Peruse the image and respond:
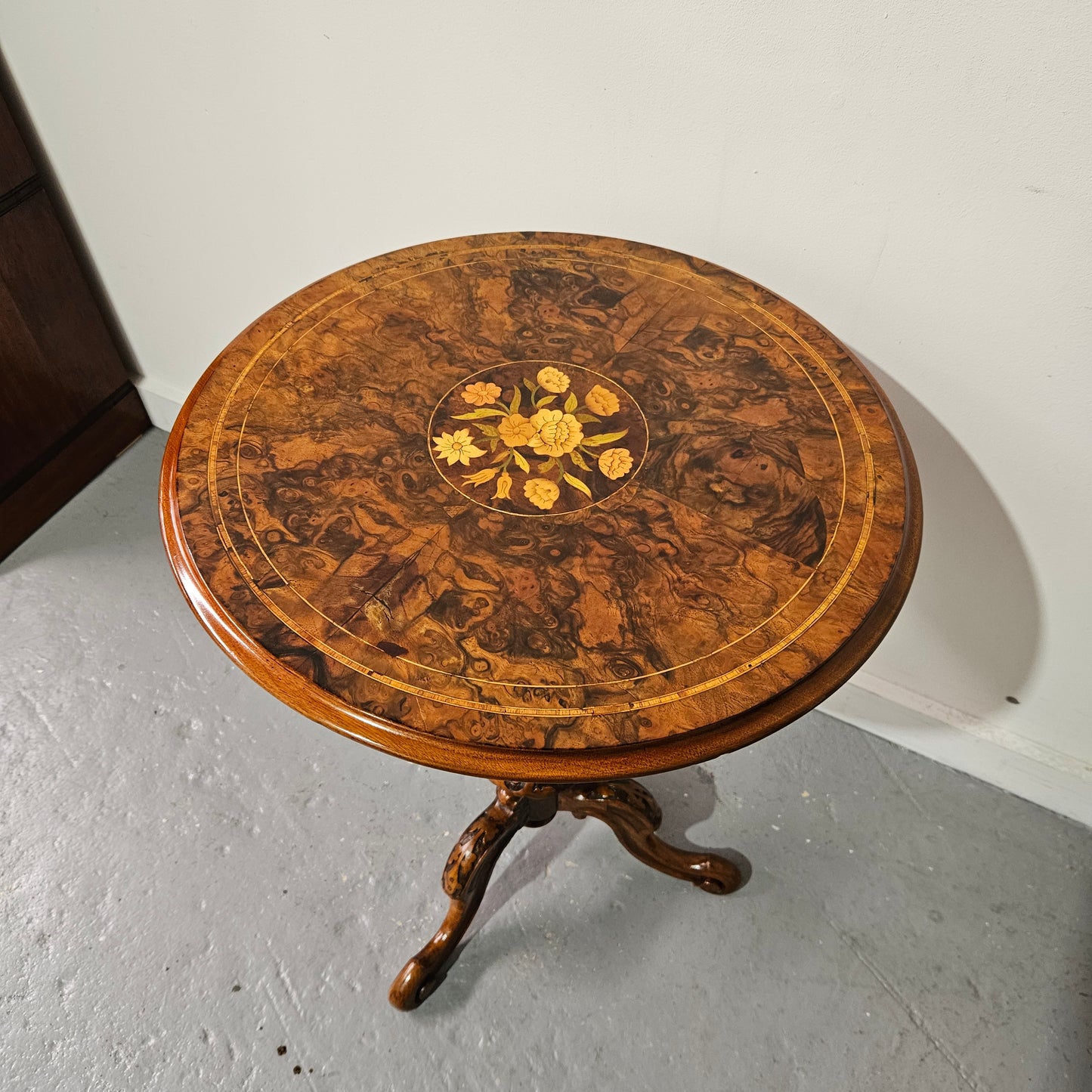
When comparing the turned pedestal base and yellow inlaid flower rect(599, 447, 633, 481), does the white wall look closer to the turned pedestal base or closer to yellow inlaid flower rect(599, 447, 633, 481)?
yellow inlaid flower rect(599, 447, 633, 481)

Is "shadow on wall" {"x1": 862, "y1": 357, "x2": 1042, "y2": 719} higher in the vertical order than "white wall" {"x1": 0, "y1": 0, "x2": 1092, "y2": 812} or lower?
lower

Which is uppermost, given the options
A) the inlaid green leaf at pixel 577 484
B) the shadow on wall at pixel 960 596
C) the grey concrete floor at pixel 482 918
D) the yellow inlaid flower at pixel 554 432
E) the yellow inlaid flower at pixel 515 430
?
the yellow inlaid flower at pixel 515 430

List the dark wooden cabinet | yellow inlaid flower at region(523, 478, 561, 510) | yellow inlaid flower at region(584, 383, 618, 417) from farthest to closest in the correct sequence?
the dark wooden cabinet, yellow inlaid flower at region(584, 383, 618, 417), yellow inlaid flower at region(523, 478, 561, 510)

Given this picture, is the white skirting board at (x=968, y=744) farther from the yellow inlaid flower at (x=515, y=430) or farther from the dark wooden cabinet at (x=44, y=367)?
the dark wooden cabinet at (x=44, y=367)

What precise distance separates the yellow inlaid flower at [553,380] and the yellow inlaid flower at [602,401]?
35 millimetres

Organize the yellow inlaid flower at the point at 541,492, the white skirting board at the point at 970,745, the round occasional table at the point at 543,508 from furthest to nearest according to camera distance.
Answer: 1. the white skirting board at the point at 970,745
2. the yellow inlaid flower at the point at 541,492
3. the round occasional table at the point at 543,508

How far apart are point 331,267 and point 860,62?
105 cm

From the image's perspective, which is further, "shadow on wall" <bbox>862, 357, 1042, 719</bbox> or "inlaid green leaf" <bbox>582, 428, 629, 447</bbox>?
"shadow on wall" <bbox>862, 357, 1042, 719</bbox>

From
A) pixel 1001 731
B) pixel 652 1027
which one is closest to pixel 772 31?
pixel 1001 731

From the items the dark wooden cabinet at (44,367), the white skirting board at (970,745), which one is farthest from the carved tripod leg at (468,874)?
the dark wooden cabinet at (44,367)

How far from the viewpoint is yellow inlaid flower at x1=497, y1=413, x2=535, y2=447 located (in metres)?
1.13

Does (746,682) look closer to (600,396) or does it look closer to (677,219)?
(600,396)

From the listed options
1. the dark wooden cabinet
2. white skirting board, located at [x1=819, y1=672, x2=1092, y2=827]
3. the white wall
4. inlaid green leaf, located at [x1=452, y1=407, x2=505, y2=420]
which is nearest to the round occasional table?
inlaid green leaf, located at [x1=452, y1=407, x2=505, y2=420]

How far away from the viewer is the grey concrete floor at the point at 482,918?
1.50 m
